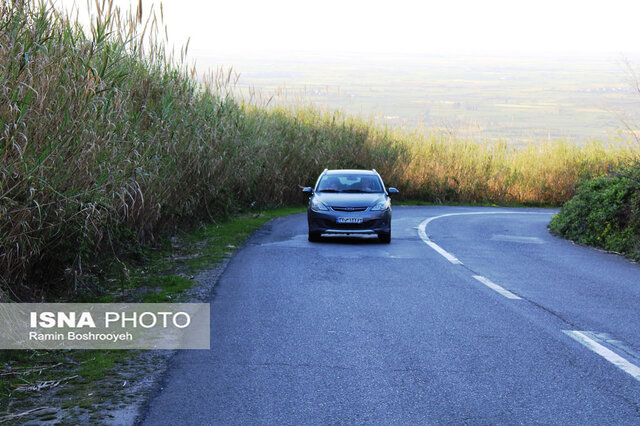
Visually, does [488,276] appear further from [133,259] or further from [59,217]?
[59,217]

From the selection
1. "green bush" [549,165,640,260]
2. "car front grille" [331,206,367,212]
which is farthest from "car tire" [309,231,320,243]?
"green bush" [549,165,640,260]

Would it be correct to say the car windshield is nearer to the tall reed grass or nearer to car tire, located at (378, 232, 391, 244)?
car tire, located at (378, 232, 391, 244)

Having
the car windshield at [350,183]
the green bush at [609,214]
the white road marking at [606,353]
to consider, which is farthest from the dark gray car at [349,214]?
Answer: the white road marking at [606,353]

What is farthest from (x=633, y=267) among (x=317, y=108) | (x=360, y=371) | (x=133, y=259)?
(x=317, y=108)

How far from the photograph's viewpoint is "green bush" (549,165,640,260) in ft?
59.0

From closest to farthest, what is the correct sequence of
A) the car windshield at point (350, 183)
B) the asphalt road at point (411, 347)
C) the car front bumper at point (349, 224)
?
the asphalt road at point (411, 347) → the car front bumper at point (349, 224) → the car windshield at point (350, 183)

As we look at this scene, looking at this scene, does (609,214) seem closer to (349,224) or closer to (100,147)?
(349,224)

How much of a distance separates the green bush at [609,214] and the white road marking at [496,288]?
571 cm

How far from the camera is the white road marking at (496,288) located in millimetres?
10532

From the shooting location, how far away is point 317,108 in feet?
123

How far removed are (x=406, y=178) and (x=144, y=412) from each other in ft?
120

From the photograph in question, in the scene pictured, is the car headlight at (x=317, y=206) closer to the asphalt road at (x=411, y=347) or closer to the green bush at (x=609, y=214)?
the asphalt road at (x=411, y=347)

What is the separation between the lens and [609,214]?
62.8 feet

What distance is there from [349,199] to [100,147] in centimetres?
948
